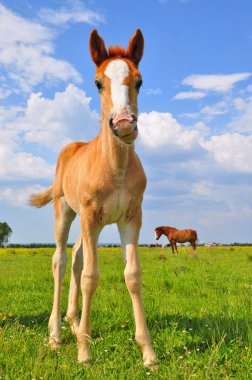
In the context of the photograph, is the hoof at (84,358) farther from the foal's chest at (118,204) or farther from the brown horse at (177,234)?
the brown horse at (177,234)

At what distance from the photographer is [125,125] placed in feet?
12.6

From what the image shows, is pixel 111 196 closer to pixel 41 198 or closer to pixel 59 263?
pixel 59 263

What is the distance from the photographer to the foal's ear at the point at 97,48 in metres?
4.68

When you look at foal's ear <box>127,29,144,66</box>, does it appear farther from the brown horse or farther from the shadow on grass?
the brown horse

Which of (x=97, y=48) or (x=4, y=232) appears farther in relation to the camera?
(x=4, y=232)

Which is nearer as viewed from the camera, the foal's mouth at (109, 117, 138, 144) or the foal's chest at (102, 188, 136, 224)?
the foal's mouth at (109, 117, 138, 144)

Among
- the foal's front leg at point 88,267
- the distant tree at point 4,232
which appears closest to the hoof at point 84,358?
the foal's front leg at point 88,267

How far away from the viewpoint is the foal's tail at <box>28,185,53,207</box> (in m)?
7.76

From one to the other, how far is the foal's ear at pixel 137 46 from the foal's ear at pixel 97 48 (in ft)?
0.97

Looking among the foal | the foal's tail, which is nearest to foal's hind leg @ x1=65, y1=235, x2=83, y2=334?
the foal

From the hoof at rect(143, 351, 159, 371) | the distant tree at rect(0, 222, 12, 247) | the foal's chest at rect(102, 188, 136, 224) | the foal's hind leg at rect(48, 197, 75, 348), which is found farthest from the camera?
the distant tree at rect(0, 222, 12, 247)

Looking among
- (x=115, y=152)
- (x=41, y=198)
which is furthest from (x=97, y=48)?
(x=41, y=198)

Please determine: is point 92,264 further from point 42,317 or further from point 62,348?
point 42,317

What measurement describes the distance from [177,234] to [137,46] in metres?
30.3
